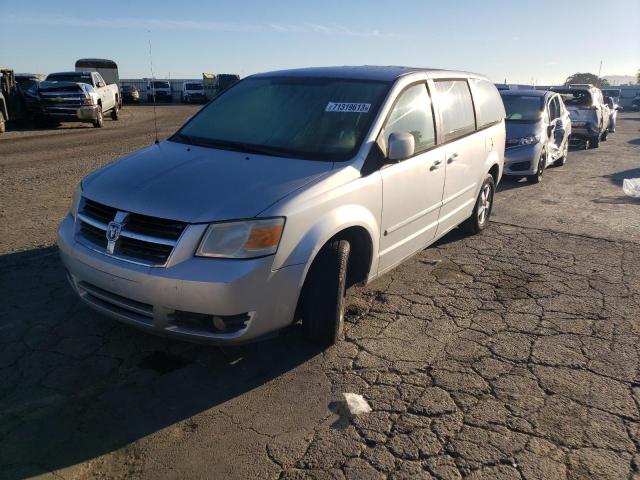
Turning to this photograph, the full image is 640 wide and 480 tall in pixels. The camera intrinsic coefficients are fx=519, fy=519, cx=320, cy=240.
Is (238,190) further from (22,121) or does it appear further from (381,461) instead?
(22,121)

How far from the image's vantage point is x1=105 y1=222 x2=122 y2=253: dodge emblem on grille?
119 inches

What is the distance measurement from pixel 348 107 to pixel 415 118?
65 centimetres

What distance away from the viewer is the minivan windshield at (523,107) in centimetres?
1014

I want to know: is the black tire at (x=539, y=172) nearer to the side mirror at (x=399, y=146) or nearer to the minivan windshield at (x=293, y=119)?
the minivan windshield at (x=293, y=119)

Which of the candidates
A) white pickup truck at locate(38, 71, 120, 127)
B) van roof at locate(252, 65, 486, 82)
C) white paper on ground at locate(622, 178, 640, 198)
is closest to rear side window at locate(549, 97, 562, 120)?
white paper on ground at locate(622, 178, 640, 198)

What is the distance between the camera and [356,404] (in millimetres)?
2957

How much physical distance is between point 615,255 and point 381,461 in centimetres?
437

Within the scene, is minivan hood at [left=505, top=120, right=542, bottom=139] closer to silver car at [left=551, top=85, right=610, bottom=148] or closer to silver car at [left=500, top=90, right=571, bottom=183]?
silver car at [left=500, top=90, right=571, bottom=183]

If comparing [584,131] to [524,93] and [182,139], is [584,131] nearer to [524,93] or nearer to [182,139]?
[524,93]

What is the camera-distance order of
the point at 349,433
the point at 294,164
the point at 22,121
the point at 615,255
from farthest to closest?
the point at 22,121, the point at 615,255, the point at 294,164, the point at 349,433

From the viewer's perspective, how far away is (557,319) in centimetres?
408

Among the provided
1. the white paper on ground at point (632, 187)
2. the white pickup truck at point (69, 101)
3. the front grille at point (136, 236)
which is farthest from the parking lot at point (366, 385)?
the white pickup truck at point (69, 101)

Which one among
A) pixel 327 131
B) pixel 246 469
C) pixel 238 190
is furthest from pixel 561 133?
pixel 246 469

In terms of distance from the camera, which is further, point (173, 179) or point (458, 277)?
point (458, 277)
